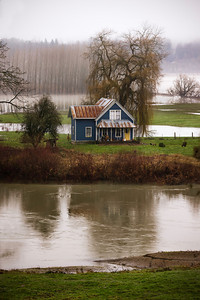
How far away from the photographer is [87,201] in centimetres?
1986

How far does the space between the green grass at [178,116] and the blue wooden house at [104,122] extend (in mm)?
17827

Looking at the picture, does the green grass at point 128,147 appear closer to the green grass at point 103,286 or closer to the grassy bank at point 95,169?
the grassy bank at point 95,169

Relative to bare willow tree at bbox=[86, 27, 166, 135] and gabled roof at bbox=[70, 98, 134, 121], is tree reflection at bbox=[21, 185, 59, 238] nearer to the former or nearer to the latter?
gabled roof at bbox=[70, 98, 134, 121]

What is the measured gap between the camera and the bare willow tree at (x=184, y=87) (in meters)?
81.9

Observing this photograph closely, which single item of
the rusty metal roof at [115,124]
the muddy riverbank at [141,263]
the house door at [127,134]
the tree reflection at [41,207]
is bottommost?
the muddy riverbank at [141,263]

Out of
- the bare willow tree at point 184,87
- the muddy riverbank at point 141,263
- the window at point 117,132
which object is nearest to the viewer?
the muddy riverbank at point 141,263

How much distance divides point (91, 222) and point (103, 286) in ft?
25.7

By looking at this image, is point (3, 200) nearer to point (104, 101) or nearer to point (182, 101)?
point (104, 101)

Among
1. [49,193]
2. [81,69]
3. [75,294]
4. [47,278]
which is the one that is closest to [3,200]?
[49,193]

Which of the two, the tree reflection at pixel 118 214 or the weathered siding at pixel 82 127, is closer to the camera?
the tree reflection at pixel 118 214

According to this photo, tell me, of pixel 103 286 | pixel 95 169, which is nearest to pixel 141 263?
pixel 103 286

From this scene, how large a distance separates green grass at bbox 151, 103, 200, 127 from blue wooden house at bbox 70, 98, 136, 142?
702 inches

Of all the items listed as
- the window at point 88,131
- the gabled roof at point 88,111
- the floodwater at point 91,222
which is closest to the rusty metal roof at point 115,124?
the gabled roof at point 88,111

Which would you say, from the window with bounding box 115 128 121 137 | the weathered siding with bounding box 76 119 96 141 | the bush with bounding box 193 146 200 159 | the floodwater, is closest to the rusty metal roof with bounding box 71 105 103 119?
the weathered siding with bounding box 76 119 96 141
